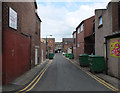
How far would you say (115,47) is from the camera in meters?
7.55

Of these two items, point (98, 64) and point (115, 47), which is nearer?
point (115, 47)

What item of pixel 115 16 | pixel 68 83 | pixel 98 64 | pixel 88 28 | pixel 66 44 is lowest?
pixel 68 83

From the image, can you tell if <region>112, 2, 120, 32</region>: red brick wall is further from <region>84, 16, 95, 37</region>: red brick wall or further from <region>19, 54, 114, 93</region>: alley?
<region>84, 16, 95, 37</region>: red brick wall

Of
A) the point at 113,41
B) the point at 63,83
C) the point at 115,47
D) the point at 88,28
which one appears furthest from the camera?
the point at 88,28

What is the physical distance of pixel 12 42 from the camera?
21.9ft

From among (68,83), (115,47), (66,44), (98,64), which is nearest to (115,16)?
(115,47)

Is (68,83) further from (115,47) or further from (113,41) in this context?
(113,41)

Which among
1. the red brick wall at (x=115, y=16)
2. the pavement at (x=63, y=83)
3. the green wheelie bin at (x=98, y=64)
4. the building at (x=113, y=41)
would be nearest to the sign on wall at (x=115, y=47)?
the building at (x=113, y=41)

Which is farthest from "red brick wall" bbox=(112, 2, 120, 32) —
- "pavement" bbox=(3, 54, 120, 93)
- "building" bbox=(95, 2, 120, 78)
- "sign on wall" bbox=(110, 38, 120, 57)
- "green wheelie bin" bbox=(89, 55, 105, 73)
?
"pavement" bbox=(3, 54, 120, 93)

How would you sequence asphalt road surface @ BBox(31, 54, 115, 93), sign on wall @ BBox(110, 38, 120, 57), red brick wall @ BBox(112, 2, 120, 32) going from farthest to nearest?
red brick wall @ BBox(112, 2, 120, 32) → sign on wall @ BBox(110, 38, 120, 57) → asphalt road surface @ BBox(31, 54, 115, 93)

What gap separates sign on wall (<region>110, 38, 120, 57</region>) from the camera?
7.26 meters

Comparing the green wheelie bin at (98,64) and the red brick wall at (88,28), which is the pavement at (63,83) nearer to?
the green wheelie bin at (98,64)

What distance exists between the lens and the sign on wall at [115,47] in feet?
23.8

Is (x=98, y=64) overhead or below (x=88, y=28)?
below
